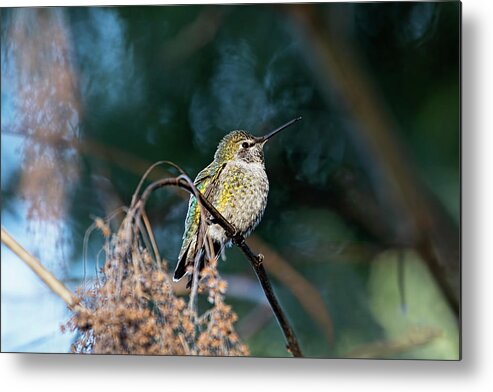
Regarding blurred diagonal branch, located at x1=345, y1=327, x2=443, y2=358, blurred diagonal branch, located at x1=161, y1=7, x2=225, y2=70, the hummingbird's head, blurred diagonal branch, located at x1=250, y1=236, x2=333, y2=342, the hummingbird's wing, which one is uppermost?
blurred diagonal branch, located at x1=161, y1=7, x2=225, y2=70

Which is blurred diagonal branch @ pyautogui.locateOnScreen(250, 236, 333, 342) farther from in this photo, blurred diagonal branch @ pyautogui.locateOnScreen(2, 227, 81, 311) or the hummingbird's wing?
blurred diagonal branch @ pyautogui.locateOnScreen(2, 227, 81, 311)

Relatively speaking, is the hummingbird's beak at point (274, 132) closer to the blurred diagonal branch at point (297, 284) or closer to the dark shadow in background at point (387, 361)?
the blurred diagonal branch at point (297, 284)

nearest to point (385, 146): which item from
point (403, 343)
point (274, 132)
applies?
point (274, 132)

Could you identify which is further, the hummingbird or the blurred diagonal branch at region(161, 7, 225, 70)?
the blurred diagonal branch at region(161, 7, 225, 70)

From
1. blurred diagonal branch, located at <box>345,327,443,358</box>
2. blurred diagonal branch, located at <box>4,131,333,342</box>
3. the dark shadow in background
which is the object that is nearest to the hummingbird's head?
blurred diagonal branch, located at <box>4,131,333,342</box>

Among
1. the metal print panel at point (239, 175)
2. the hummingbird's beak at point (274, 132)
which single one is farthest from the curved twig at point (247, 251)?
the hummingbird's beak at point (274, 132)

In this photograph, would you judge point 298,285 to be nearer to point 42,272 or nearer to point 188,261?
point 188,261

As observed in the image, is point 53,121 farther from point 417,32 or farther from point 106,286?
point 417,32
